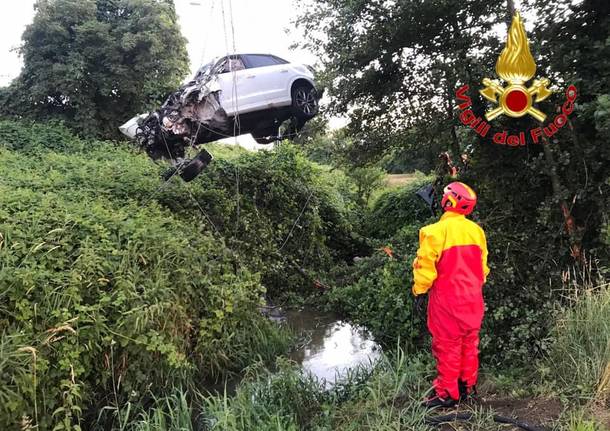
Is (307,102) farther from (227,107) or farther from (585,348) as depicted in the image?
(585,348)

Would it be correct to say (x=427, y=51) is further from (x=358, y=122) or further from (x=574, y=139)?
(x=574, y=139)

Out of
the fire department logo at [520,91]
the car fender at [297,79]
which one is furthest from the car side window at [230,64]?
the fire department logo at [520,91]

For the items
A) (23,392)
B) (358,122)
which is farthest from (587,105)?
(23,392)

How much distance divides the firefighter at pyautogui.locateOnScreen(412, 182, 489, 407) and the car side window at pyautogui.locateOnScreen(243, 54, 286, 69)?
5.17 m

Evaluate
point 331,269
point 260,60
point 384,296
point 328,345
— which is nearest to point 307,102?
point 260,60

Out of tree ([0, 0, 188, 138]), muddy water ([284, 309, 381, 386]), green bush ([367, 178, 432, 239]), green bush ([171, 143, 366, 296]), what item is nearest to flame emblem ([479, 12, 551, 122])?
muddy water ([284, 309, 381, 386])

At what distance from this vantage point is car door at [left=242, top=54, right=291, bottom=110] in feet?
25.7

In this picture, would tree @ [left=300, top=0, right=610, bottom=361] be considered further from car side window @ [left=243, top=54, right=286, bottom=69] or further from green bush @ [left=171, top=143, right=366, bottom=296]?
green bush @ [left=171, top=143, right=366, bottom=296]

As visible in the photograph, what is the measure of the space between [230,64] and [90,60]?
27.5 ft

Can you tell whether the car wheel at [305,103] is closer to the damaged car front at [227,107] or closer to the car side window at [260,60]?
the damaged car front at [227,107]

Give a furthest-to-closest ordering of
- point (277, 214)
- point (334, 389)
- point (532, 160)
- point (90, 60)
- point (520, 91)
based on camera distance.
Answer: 1. point (90, 60)
2. point (277, 214)
3. point (532, 160)
4. point (520, 91)
5. point (334, 389)

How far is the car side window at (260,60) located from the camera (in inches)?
310

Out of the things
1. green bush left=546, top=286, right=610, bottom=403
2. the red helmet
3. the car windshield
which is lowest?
green bush left=546, top=286, right=610, bottom=403

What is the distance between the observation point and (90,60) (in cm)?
1401
